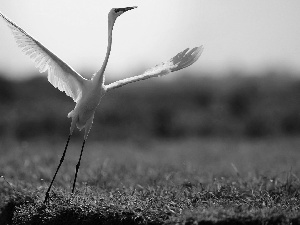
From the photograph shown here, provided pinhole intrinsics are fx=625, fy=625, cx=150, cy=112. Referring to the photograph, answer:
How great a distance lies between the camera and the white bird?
580cm

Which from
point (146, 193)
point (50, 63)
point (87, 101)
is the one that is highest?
point (50, 63)

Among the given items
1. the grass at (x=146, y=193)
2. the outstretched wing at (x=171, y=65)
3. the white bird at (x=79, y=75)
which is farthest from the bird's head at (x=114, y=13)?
the grass at (x=146, y=193)

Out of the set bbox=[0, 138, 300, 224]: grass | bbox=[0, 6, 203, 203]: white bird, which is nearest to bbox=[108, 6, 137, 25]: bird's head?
bbox=[0, 6, 203, 203]: white bird

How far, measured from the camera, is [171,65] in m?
5.96

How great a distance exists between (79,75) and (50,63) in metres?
0.34

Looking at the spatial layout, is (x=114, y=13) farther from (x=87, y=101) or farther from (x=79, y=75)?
(x=87, y=101)

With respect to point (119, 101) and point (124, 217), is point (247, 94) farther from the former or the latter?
point (124, 217)

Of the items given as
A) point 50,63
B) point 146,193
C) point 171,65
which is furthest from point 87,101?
point 146,193

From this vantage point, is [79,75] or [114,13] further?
[114,13]

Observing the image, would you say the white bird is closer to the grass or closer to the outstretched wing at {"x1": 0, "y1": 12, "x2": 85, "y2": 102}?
the outstretched wing at {"x1": 0, "y1": 12, "x2": 85, "y2": 102}

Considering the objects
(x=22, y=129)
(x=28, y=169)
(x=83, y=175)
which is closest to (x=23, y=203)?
(x=83, y=175)

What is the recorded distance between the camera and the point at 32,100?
55.6 feet

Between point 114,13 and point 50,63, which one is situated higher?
point 114,13

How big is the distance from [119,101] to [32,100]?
8.05 feet
